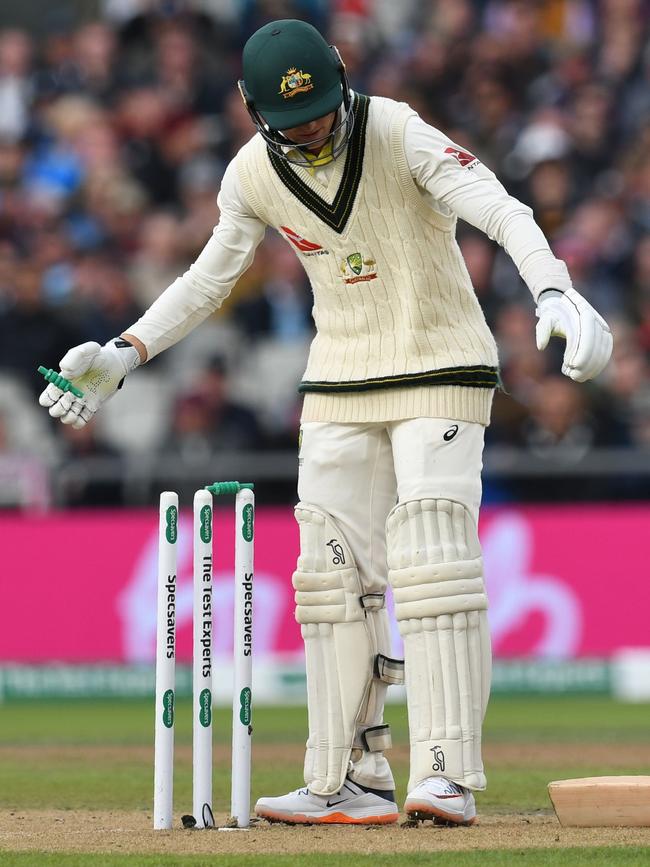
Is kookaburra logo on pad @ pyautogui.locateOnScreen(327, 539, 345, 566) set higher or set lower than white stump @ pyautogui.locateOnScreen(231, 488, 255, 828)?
higher

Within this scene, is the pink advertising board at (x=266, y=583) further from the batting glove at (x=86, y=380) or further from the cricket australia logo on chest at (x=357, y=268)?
the cricket australia logo on chest at (x=357, y=268)

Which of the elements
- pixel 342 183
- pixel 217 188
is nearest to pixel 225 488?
pixel 342 183

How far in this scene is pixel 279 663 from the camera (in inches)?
472

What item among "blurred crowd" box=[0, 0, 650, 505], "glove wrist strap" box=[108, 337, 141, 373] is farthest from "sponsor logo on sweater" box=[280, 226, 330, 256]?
"blurred crowd" box=[0, 0, 650, 505]

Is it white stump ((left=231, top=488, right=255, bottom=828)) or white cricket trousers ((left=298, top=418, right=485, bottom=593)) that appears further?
white cricket trousers ((left=298, top=418, right=485, bottom=593))

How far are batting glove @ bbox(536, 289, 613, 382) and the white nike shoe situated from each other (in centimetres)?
138

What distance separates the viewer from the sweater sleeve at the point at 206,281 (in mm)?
6180

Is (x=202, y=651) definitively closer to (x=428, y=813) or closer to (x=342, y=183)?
(x=428, y=813)

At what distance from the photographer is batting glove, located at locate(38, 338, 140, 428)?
230 inches

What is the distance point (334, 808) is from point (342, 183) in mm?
2030

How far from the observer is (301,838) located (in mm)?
5453

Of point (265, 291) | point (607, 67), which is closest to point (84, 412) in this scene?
point (265, 291)

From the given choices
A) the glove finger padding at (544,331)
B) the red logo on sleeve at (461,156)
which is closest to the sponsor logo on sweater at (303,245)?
the red logo on sleeve at (461,156)

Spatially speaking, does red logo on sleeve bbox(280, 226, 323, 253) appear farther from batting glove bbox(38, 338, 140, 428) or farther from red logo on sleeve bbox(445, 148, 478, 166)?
batting glove bbox(38, 338, 140, 428)
